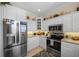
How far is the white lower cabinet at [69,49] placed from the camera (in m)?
2.25

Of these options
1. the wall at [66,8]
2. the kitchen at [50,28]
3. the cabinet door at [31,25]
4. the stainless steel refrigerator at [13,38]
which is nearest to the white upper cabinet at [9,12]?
the kitchen at [50,28]

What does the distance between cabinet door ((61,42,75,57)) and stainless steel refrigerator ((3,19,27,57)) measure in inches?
52.9

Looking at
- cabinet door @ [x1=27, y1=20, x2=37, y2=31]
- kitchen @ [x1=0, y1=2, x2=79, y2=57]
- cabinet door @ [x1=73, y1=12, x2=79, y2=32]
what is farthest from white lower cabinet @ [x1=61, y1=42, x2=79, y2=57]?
cabinet door @ [x1=27, y1=20, x2=37, y2=31]

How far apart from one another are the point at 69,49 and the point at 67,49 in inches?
3.0

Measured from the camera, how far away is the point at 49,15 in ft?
13.3

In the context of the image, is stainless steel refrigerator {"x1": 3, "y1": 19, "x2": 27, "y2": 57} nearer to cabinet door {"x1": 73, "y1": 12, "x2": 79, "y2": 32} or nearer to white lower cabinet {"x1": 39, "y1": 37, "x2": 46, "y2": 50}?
white lower cabinet {"x1": 39, "y1": 37, "x2": 46, "y2": 50}

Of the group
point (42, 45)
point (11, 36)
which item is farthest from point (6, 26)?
point (42, 45)

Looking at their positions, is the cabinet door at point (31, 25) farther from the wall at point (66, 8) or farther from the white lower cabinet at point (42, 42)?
the wall at point (66, 8)

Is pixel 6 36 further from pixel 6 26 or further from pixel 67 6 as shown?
pixel 67 6

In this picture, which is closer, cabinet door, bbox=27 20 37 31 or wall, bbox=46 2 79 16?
wall, bbox=46 2 79 16

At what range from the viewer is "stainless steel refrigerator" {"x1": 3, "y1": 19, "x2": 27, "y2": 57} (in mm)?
2340

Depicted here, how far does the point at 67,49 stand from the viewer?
2514 millimetres

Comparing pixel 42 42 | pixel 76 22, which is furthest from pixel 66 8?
pixel 42 42

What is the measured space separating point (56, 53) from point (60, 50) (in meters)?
0.28
